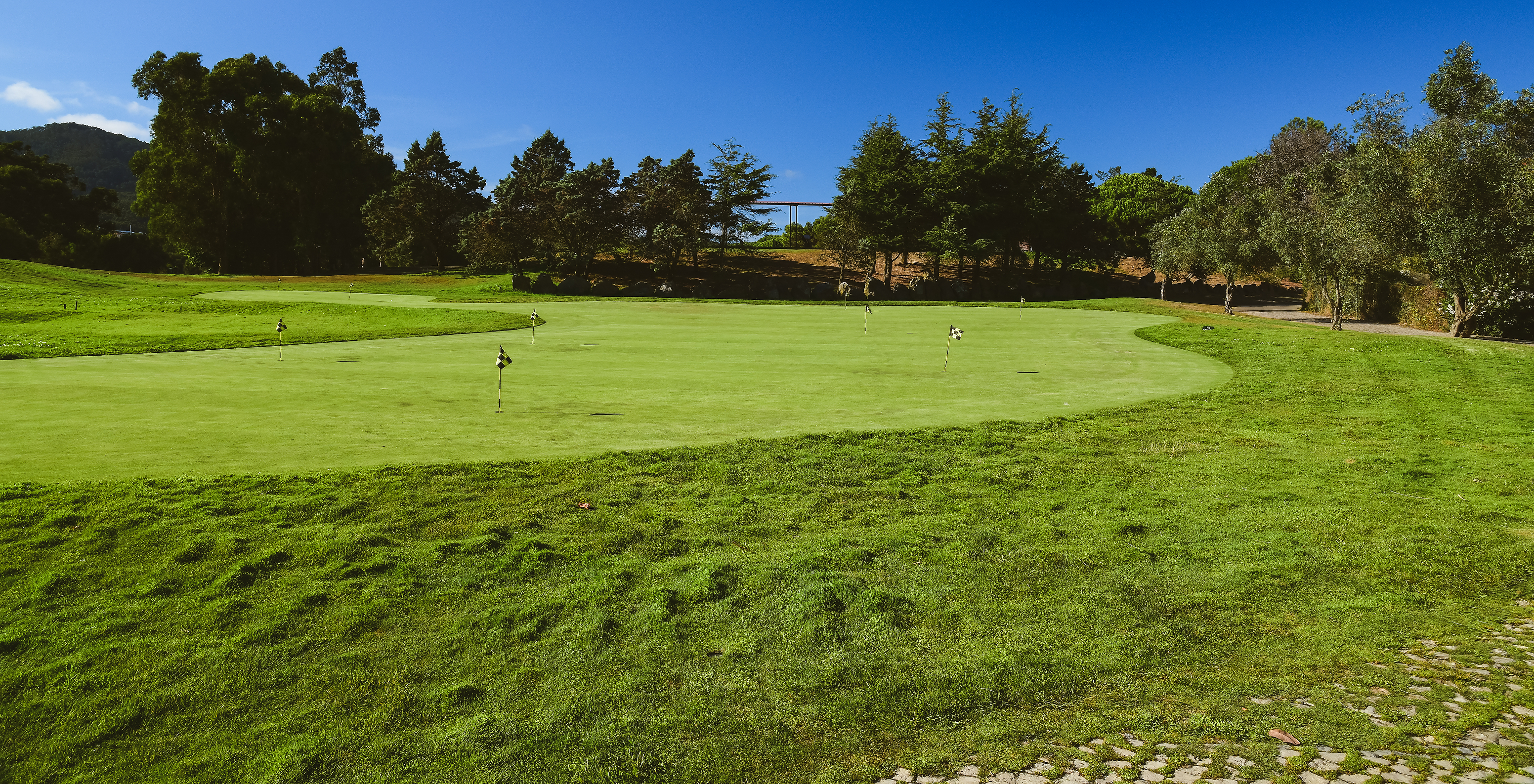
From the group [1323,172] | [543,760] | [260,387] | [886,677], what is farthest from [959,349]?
[1323,172]

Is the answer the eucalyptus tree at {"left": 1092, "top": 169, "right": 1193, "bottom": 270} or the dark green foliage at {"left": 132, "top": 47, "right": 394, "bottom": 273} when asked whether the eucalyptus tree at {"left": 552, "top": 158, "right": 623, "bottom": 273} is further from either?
the eucalyptus tree at {"left": 1092, "top": 169, "right": 1193, "bottom": 270}

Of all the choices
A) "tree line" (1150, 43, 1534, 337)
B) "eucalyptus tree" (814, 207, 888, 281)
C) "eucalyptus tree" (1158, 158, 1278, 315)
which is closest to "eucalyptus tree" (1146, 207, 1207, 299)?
"eucalyptus tree" (1158, 158, 1278, 315)

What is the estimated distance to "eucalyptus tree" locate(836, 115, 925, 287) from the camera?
198 ft

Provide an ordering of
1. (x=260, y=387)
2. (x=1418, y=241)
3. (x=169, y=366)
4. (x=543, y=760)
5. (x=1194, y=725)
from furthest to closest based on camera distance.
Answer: (x=1418, y=241)
(x=169, y=366)
(x=260, y=387)
(x=1194, y=725)
(x=543, y=760)

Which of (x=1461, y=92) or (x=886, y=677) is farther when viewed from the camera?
(x=1461, y=92)

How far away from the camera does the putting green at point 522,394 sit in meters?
8.15

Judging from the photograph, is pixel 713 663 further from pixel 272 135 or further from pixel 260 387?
pixel 272 135

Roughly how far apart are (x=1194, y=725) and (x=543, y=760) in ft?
10.9

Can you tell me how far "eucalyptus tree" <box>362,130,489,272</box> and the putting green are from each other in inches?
1742

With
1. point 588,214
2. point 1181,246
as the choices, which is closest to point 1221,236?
point 1181,246

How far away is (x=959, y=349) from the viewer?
20500mm

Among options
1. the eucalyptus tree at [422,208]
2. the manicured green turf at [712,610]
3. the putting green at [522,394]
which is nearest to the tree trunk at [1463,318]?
the putting green at [522,394]

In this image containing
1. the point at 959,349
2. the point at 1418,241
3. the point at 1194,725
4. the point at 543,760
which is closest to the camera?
the point at 543,760

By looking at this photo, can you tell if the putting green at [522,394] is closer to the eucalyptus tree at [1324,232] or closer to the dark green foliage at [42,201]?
the eucalyptus tree at [1324,232]
